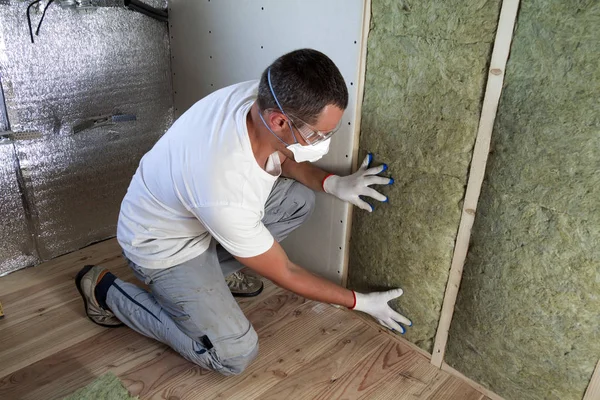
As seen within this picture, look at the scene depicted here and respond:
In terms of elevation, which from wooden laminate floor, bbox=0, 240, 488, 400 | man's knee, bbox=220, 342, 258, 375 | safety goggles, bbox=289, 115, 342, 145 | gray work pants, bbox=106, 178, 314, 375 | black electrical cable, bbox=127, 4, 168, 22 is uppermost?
black electrical cable, bbox=127, 4, 168, 22

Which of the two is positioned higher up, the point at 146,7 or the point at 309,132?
the point at 146,7

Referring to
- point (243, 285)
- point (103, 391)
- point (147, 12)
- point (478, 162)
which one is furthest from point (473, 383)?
point (147, 12)

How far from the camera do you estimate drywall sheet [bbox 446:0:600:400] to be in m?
1.01

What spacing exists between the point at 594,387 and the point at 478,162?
65cm

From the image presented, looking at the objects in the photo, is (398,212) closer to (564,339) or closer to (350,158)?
(350,158)

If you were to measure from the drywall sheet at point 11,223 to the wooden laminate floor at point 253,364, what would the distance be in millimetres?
162

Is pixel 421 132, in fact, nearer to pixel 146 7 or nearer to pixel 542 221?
pixel 542 221

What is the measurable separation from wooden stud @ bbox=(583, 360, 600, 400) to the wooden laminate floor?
31cm

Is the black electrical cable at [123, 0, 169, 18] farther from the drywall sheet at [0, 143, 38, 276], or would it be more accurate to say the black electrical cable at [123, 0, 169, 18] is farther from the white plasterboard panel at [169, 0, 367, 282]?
the drywall sheet at [0, 143, 38, 276]

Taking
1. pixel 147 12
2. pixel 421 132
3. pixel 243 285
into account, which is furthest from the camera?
pixel 147 12

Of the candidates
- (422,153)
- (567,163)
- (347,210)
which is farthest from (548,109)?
(347,210)

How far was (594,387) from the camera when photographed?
3.83 ft

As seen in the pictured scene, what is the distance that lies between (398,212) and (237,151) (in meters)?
0.57

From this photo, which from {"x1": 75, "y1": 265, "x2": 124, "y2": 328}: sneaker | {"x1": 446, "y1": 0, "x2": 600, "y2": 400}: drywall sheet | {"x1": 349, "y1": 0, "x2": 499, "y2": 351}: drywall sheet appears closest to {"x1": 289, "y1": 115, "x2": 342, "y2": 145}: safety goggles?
{"x1": 349, "y1": 0, "x2": 499, "y2": 351}: drywall sheet
